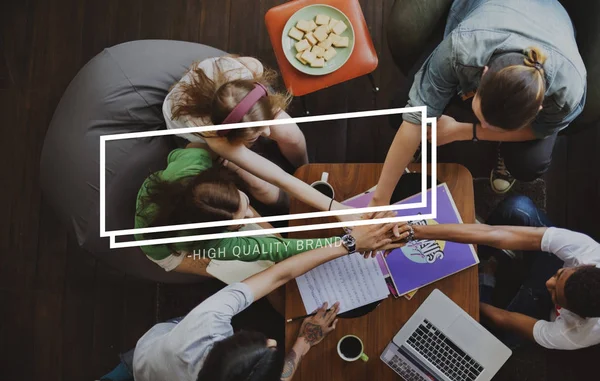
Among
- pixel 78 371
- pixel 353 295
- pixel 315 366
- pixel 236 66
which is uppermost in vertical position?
pixel 236 66

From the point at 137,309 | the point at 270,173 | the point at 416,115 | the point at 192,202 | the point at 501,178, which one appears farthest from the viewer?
the point at 137,309

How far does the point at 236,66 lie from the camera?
153cm

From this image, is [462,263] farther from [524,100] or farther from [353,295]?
[524,100]

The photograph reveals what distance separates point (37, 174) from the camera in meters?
2.19

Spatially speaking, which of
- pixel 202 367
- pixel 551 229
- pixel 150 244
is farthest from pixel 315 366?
pixel 551 229

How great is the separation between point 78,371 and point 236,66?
147cm

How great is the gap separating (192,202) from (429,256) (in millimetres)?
705

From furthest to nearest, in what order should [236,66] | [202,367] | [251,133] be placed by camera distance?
1. [236,66]
2. [251,133]
3. [202,367]

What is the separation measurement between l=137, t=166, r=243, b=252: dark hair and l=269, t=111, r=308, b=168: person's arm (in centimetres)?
35

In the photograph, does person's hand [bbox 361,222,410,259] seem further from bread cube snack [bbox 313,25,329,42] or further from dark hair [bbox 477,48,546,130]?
bread cube snack [bbox 313,25,329,42]

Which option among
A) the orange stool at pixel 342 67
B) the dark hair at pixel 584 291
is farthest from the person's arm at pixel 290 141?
the dark hair at pixel 584 291

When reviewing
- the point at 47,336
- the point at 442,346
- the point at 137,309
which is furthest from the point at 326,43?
the point at 47,336

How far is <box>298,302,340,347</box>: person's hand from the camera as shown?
1.43 m

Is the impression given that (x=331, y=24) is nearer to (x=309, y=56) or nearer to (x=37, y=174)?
(x=309, y=56)
